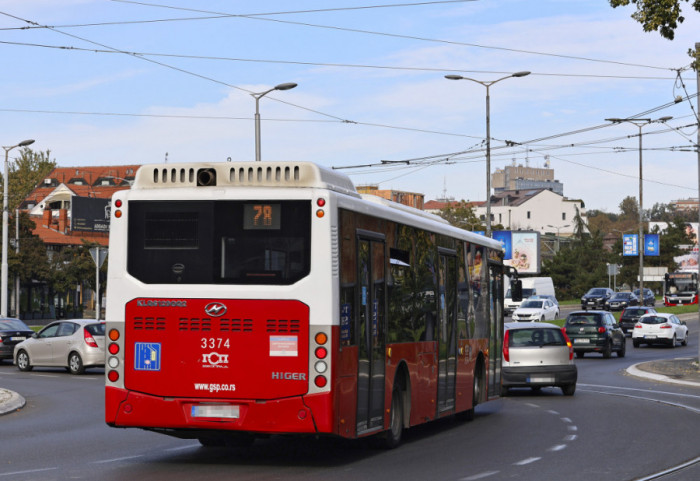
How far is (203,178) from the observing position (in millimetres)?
12641

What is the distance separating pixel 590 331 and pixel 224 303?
3254cm

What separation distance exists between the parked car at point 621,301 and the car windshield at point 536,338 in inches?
2361

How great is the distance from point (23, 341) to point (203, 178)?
2268 centimetres

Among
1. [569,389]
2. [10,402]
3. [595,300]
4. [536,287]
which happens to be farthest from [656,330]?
[10,402]

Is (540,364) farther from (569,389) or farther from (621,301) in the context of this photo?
(621,301)

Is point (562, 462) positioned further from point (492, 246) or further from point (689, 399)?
point (689, 399)

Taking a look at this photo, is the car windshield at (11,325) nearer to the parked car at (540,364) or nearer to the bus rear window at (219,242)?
the parked car at (540,364)

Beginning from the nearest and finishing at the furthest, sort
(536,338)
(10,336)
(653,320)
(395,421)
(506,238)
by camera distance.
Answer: (395,421) → (536,338) → (10,336) → (653,320) → (506,238)

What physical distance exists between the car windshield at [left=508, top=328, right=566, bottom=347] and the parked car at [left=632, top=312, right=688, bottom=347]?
2891 cm

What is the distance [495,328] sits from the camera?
20.7 metres

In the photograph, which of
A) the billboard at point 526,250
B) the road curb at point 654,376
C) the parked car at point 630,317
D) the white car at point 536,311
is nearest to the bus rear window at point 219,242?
the road curb at point 654,376

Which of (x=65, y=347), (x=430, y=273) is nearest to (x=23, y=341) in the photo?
(x=65, y=347)

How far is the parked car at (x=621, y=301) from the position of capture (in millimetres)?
83500

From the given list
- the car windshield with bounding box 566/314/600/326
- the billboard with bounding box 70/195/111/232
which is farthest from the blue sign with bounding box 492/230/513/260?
the car windshield with bounding box 566/314/600/326
